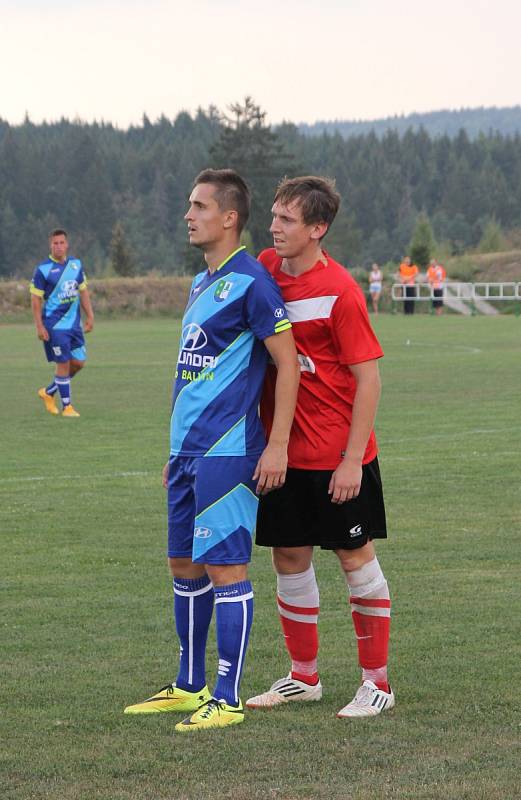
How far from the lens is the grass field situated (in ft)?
13.9

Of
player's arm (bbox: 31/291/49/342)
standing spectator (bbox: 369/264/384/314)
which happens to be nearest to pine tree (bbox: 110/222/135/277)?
standing spectator (bbox: 369/264/384/314)

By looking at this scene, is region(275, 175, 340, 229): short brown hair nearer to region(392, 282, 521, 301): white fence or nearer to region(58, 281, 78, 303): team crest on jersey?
region(58, 281, 78, 303): team crest on jersey

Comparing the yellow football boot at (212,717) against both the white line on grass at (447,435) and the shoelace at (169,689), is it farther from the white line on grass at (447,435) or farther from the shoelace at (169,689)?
the white line on grass at (447,435)

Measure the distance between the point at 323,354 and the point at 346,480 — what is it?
0.49 metres

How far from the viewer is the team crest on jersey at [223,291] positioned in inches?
193

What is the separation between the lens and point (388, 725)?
15.8 ft

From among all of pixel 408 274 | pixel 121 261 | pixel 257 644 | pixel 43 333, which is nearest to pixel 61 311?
pixel 43 333

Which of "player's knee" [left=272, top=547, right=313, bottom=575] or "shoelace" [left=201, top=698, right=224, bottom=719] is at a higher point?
"player's knee" [left=272, top=547, right=313, bottom=575]

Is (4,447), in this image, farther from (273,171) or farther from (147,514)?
(273,171)

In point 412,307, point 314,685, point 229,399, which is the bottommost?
point 412,307

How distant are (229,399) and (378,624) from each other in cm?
107

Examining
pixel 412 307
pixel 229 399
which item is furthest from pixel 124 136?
pixel 229 399

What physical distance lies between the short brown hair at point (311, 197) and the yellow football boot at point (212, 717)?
71.6 inches

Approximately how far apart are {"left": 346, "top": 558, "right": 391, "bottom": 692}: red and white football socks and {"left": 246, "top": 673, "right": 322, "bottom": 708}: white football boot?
0.23m
